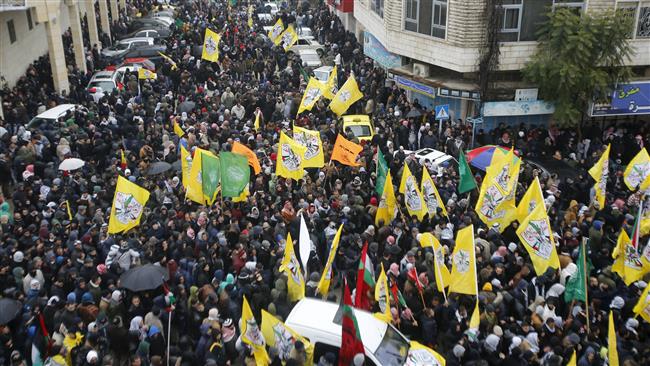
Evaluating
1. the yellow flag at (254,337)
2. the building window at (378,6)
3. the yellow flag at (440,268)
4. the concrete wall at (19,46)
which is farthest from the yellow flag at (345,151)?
the concrete wall at (19,46)

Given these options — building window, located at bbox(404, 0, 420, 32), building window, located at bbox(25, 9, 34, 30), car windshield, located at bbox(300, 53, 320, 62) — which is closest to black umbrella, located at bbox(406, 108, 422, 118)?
building window, located at bbox(404, 0, 420, 32)

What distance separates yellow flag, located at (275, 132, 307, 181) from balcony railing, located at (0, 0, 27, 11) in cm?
1204

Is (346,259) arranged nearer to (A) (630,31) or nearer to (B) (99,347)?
(B) (99,347)

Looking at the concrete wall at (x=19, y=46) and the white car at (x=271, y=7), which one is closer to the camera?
the concrete wall at (x=19, y=46)

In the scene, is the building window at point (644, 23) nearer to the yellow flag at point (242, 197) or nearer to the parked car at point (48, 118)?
the yellow flag at point (242, 197)

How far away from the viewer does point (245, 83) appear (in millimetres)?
24875

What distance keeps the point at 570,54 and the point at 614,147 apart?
2762mm

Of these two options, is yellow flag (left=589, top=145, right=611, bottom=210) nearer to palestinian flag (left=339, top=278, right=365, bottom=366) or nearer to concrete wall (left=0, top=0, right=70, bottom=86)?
palestinian flag (left=339, top=278, right=365, bottom=366)

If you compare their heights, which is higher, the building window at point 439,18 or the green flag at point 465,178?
the building window at point 439,18

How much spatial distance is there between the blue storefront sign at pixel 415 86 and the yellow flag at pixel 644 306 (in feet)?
39.2

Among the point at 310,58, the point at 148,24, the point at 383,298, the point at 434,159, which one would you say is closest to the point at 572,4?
the point at 434,159

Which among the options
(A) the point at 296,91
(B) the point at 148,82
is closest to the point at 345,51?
(A) the point at 296,91

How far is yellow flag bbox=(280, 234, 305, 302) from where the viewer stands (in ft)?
37.1

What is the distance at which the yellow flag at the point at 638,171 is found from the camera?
15086 millimetres
